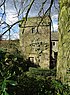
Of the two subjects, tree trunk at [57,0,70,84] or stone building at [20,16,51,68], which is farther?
stone building at [20,16,51,68]

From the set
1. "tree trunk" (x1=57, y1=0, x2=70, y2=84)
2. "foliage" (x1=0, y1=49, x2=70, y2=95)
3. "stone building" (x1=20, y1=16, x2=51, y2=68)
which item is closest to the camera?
"foliage" (x1=0, y1=49, x2=70, y2=95)

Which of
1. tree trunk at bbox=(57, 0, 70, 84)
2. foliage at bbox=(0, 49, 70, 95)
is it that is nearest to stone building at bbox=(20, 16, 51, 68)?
tree trunk at bbox=(57, 0, 70, 84)

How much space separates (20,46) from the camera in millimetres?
26812

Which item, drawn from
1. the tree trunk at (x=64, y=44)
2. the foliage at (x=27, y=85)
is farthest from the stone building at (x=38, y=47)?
the foliage at (x=27, y=85)

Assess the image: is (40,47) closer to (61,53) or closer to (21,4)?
(21,4)

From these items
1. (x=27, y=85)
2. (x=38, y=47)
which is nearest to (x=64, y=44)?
(x=27, y=85)

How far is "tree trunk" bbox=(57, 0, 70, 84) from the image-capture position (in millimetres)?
4586

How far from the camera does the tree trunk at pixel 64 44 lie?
459 cm

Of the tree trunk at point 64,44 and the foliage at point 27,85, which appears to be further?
the tree trunk at point 64,44

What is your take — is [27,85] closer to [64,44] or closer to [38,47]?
[64,44]

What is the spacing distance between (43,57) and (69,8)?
2206 cm

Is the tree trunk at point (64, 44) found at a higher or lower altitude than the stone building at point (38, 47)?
higher

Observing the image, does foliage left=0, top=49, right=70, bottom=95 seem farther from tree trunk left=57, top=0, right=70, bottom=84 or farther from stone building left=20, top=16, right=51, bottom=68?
stone building left=20, top=16, right=51, bottom=68

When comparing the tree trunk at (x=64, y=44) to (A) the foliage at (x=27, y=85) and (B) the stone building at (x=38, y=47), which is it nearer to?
(A) the foliage at (x=27, y=85)
